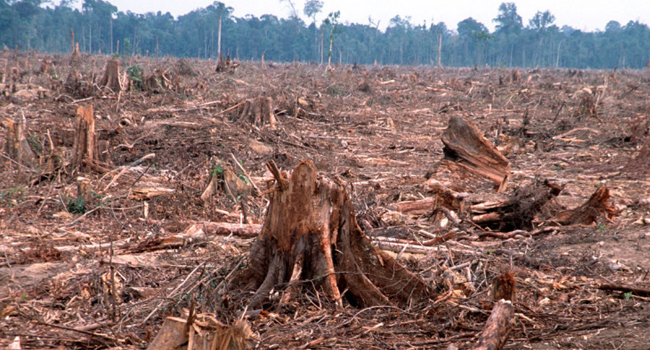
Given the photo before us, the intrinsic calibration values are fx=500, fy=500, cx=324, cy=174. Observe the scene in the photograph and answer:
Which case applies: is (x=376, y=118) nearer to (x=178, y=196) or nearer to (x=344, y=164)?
(x=344, y=164)

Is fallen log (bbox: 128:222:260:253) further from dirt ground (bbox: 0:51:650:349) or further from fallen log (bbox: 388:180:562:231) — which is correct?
fallen log (bbox: 388:180:562:231)

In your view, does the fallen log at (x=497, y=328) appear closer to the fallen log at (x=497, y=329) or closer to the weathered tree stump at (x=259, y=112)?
the fallen log at (x=497, y=329)

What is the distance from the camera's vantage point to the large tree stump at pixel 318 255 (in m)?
3.29

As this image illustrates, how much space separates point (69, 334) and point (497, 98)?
65.2ft

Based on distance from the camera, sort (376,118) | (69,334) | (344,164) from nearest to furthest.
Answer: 1. (69,334)
2. (344,164)
3. (376,118)

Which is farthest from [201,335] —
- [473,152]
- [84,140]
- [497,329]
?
[473,152]

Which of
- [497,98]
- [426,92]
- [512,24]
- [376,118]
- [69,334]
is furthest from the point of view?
[512,24]

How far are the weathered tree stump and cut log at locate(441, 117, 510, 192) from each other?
4.55 m

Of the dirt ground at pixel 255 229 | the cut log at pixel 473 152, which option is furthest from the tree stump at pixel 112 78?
the cut log at pixel 473 152

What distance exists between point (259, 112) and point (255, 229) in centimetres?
683

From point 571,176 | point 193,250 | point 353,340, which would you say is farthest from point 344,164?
point 353,340

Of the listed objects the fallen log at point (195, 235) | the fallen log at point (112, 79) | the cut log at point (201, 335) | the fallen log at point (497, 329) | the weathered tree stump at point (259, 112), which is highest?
the fallen log at point (112, 79)

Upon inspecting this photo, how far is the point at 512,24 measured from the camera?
94.4 m

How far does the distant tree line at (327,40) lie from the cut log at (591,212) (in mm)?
69803
